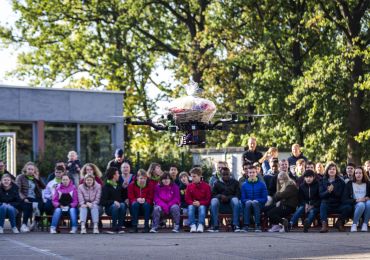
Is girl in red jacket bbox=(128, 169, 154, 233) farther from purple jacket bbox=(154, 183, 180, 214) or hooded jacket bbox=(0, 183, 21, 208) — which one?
hooded jacket bbox=(0, 183, 21, 208)

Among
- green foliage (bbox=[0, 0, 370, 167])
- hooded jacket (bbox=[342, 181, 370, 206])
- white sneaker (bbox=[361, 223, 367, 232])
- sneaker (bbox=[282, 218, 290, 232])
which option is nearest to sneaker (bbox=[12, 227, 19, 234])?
sneaker (bbox=[282, 218, 290, 232])

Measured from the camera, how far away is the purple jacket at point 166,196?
1920cm

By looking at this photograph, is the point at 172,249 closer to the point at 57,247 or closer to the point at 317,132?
the point at 57,247

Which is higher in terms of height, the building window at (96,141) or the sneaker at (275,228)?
the building window at (96,141)

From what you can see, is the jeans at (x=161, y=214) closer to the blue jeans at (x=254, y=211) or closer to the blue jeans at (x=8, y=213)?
the blue jeans at (x=254, y=211)

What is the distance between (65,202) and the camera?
62.5 ft

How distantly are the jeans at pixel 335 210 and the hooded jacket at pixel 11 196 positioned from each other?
6017mm

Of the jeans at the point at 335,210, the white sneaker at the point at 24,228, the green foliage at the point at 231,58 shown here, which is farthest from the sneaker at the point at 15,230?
the green foliage at the point at 231,58

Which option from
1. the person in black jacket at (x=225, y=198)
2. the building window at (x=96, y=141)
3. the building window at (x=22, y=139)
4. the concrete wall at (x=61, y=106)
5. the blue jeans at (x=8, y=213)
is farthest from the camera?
the building window at (x=96, y=141)

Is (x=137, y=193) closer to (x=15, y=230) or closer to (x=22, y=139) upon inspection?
(x=15, y=230)

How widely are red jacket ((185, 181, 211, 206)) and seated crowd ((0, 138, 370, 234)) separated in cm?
2

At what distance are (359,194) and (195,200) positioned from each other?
10.8ft

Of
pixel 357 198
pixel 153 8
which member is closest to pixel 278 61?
pixel 153 8

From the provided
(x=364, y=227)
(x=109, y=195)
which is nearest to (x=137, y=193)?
(x=109, y=195)
